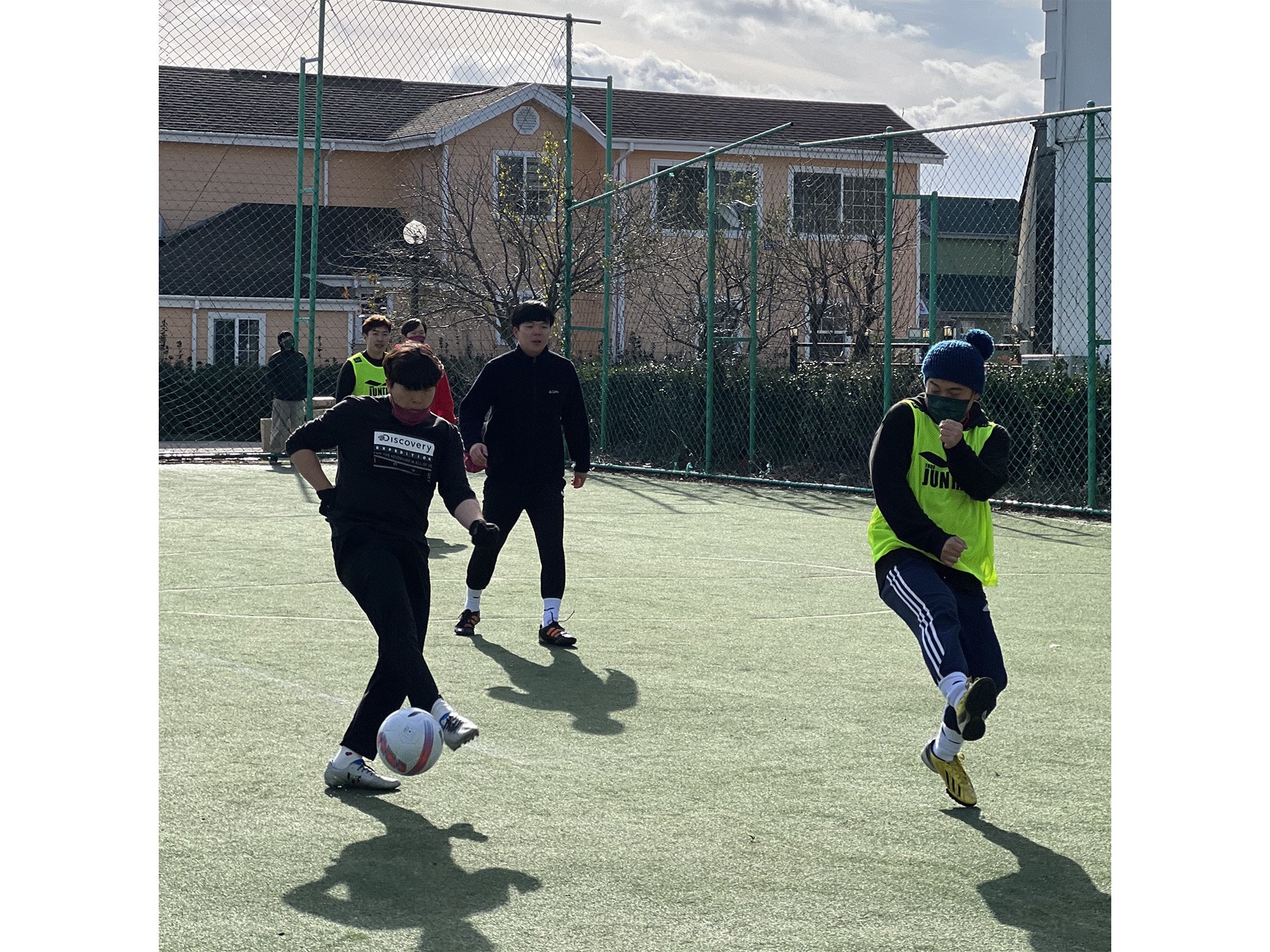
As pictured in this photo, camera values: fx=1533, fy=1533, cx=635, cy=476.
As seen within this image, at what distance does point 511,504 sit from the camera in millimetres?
8531

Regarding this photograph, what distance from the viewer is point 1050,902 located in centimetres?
418

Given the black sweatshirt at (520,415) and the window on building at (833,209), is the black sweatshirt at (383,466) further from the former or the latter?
the window on building at (833,209)

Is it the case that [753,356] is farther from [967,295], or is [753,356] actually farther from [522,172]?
[967,295]

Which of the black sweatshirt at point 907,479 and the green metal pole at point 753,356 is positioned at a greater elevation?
the green metal pole at point 753,356

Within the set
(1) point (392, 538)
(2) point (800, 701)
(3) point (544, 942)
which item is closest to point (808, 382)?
(2) point (800, 701)

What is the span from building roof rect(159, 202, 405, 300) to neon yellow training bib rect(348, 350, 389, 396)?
2098 cm

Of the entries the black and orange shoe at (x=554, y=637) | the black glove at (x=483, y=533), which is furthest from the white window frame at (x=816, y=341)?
the black glove at (x=483, y=533)

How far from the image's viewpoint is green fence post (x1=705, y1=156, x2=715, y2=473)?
18.4 metres

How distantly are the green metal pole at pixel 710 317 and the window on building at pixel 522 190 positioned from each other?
5.92 metres

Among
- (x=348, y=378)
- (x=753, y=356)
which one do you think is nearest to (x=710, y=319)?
(x=753, y=356)

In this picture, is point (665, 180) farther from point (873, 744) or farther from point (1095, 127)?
point (873, 744)

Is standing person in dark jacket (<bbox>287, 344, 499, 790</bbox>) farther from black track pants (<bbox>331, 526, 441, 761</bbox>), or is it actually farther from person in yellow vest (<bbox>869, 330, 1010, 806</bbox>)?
person in yellow vest (<bbox>869, 330, 1010, 806</bbox>)

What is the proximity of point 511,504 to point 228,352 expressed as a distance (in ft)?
84.1

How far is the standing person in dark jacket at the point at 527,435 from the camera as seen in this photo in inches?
332
